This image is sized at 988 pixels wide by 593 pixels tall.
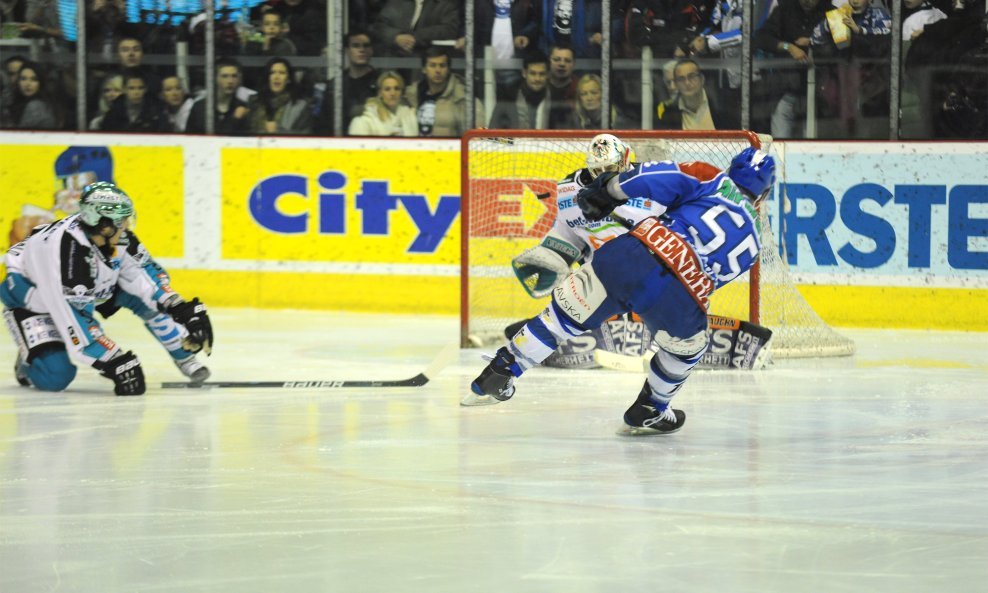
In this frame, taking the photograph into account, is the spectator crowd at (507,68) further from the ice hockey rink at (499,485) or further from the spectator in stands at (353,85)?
the ice hockey rink at (499,485)

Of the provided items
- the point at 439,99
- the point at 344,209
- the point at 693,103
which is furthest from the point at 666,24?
the point at 344,209

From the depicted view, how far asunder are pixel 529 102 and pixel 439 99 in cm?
53

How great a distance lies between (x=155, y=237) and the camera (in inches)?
357

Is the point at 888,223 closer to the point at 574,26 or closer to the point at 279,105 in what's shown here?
the point at 574,26

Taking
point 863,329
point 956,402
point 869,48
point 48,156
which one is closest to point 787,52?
point 869,48

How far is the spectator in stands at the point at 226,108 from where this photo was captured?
9.14 metres

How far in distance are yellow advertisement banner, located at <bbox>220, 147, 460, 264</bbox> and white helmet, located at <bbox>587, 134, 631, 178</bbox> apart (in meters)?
3.15

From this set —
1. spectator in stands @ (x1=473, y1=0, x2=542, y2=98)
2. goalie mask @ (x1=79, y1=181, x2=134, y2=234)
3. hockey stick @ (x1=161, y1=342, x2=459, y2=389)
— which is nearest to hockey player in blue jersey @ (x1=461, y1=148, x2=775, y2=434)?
hockey stick @ (x1=161, y1=342, x2=459, y2=389)

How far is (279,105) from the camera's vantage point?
29.9 feet

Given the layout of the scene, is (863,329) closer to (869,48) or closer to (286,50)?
(869,48)

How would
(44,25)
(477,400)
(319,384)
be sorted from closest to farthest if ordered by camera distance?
(477,400), (319,384), (44,25)

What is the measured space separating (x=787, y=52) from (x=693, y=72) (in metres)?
0.54

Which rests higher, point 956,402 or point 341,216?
point 341,216

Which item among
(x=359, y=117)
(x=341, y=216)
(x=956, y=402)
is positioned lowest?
(x=956, y=402)
